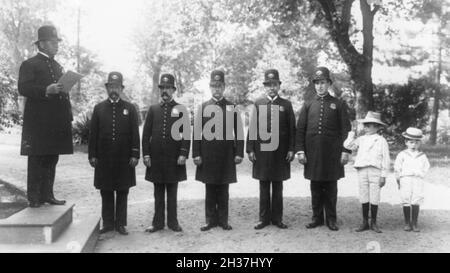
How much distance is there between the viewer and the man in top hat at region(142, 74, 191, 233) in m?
6.18

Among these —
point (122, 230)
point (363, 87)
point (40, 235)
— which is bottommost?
point (122, 230)

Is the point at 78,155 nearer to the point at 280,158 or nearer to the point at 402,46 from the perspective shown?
the point at 280,158

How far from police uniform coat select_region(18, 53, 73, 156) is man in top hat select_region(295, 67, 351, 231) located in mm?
3097

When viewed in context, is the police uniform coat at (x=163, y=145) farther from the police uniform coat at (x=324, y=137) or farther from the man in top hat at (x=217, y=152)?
the police uniform coat at (x=324, y=137)

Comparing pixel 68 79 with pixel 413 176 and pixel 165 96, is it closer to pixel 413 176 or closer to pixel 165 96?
pixel 165 96

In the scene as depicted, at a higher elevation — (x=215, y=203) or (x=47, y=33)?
(x=47, y=33)

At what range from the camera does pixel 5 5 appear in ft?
87.2

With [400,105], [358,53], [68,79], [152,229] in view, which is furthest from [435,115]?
[68,79]

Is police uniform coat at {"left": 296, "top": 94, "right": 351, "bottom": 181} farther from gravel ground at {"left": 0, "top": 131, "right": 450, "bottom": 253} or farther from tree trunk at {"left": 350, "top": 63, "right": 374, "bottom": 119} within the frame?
tree trunk at {"left": 350, "top": 63, "right": 374, "bottom": 119}

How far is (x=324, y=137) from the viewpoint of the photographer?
6.28 meters

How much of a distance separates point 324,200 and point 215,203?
1.49 metres

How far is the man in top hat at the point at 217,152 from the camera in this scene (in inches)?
249
